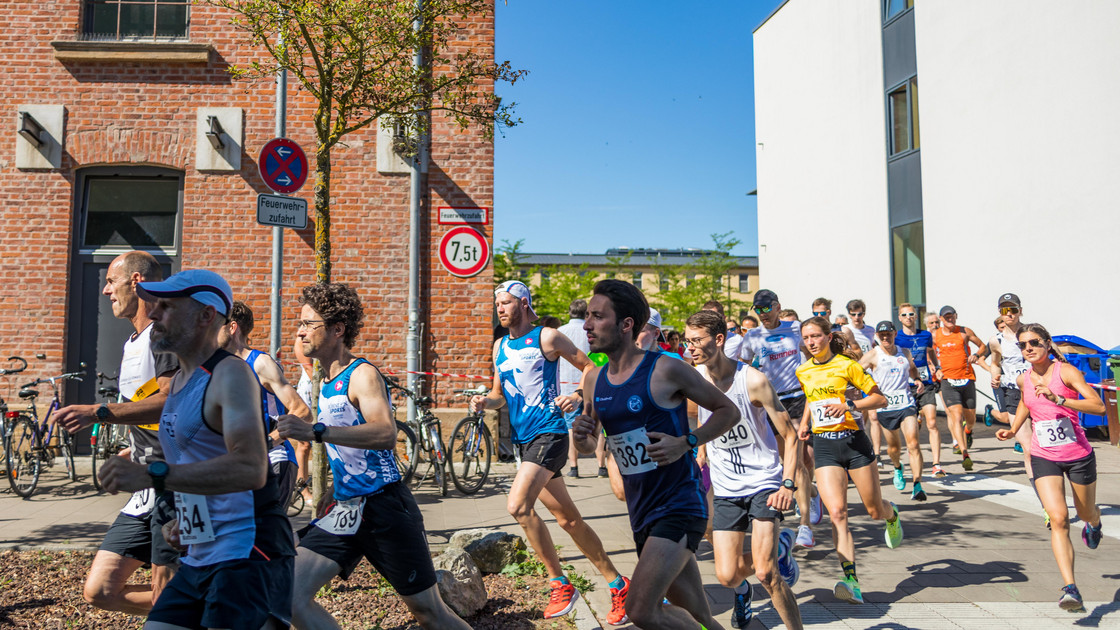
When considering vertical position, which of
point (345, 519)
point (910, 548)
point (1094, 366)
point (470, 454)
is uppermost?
point (1094, 366)

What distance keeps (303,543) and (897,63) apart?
70.8 feet

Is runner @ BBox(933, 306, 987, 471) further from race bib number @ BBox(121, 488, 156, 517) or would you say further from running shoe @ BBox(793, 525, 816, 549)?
race bib number @ BBox(121, 488, 156, 517)

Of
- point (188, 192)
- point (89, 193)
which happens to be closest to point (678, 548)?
point (188, 192)

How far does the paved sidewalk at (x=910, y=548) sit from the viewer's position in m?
5.31

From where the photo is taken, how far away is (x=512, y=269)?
43.5 meters

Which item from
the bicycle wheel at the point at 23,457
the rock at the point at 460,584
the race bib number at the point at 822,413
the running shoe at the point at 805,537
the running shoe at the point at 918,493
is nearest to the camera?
the rock at the point at 460,584

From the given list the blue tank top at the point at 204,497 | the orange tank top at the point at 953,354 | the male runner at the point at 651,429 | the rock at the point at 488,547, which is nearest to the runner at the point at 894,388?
the orange tank top at the point at 953,354

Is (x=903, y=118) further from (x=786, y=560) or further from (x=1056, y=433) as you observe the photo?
(x=786, y=560)

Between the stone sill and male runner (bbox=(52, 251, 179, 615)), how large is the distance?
801cm

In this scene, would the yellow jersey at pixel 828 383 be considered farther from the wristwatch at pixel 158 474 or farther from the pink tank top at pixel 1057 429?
the wristwatch at pixel 158 474

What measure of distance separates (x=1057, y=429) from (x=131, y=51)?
11448mm

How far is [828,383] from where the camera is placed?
6633 millimetres

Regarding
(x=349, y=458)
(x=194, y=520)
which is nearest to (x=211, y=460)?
(x=194, y=520)

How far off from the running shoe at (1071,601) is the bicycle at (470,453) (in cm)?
578
